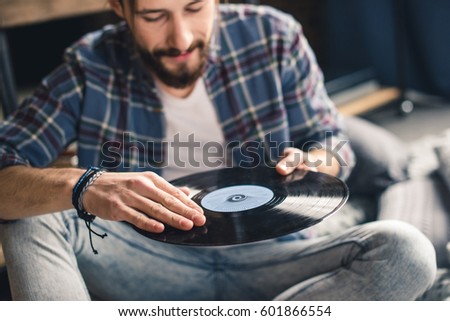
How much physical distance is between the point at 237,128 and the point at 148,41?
271mm

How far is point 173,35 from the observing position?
1150mm

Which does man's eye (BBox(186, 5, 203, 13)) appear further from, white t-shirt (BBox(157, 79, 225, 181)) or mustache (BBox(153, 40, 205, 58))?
white t-shirt (BBox(157, 79, 225, 181))

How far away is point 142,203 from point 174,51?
0.37m

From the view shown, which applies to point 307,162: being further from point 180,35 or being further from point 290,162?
point 180,35

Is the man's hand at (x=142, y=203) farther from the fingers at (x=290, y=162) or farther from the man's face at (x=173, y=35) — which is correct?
the man's face at (x=173, y=35)

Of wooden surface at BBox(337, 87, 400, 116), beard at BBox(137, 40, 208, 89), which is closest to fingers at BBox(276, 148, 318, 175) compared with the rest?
beard at BBox(137, 40, 208, 89)

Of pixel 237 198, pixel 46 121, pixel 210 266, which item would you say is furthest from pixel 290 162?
pixel 46 121

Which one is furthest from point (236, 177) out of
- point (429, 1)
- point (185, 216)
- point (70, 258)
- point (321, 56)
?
point (321, 56)

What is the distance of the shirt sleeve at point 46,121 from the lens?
3.83ft

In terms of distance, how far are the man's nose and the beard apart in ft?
0.06

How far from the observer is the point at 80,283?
98 centimetres

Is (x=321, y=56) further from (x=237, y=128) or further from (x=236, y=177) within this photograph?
(x=236, y=177)

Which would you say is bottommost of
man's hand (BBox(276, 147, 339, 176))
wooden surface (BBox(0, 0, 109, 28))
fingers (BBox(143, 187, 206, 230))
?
man's hand (BBox(276, 147, 339, 176))

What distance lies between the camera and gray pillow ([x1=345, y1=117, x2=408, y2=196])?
1.62m
